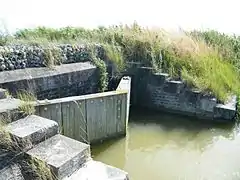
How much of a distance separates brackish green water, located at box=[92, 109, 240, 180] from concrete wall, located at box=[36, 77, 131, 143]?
0.24m

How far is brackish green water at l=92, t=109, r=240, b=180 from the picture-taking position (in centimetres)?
447

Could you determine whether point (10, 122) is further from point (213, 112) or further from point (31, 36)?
point (213, 112)

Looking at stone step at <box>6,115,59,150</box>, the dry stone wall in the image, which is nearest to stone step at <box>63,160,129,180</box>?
stone step at <box>6,115,59,150</box>

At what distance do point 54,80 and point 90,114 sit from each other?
3.13 feet

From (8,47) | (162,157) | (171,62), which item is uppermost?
(8,47)

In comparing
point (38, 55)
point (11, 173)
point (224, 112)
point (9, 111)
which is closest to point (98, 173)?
point (11, 173)

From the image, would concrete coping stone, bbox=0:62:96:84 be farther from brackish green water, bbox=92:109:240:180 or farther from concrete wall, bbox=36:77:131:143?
brackish green water, bbox=92:109:240:180

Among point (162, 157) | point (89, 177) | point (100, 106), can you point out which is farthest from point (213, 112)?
point (89, 177)

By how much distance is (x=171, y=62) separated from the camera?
7.09 metres

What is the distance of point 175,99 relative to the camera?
665 cm

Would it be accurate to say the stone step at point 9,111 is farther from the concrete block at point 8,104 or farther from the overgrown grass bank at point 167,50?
the overgrown grass bank at point 167,50

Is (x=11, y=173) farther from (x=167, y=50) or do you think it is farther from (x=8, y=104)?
(x=167, y=50)

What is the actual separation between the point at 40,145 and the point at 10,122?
56cm

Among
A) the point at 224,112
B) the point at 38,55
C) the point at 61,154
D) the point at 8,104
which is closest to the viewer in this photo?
the point at 61,154
